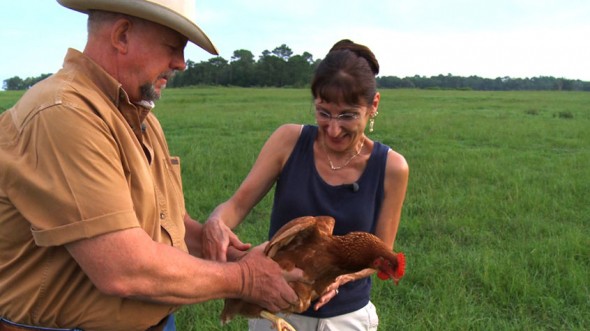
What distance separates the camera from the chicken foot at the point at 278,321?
2.50 m

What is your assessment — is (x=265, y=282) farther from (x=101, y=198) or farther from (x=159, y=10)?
(x=159, y=10)

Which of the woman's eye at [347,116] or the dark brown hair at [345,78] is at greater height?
the dark brown hair at [345,78]

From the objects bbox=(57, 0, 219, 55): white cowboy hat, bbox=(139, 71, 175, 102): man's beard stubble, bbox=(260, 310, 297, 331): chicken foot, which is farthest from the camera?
bbox=(260, 310, 297, 331): chicken foot

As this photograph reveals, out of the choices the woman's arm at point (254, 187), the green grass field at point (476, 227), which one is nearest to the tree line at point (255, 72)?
the green grass field at point (476, 227)

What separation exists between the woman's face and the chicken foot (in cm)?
91

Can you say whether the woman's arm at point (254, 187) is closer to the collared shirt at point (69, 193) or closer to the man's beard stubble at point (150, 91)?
the collared shirt at point (69, 193)

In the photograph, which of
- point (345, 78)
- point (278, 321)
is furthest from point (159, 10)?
point (278, 321)

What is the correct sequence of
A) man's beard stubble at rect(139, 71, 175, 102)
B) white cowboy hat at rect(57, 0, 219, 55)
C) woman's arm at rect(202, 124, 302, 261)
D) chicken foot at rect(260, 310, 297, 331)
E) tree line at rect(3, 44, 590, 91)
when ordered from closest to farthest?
white cowboy hat at rect(57, 0, 219, 55) < man's beard stubble at rect(139, 71, 175, 102) < chicken foot at rect(260, 310, 297, 331) < woman's arm at rect(202, 124, 302, 261) < tree line at rect(3, 44, 590, 91)

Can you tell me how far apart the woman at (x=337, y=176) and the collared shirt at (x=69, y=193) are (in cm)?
81

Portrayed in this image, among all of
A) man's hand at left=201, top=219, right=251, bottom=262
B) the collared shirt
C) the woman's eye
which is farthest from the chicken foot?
the woman's eye

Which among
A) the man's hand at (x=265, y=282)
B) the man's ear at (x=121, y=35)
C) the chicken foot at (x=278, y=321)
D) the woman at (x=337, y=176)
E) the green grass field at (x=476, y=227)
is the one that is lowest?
the green grass field at (x=476, y=227)

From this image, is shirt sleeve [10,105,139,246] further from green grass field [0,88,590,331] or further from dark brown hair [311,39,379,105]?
green grass field [0,88,590,331]

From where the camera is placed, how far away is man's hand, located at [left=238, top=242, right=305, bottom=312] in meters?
2.18

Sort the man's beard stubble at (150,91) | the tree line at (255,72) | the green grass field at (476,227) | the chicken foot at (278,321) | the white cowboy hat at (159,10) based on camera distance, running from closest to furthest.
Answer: the white cowboy hat at (159,10)
the man's beard stubble at (150,91)
the chicken foot at (278,321)
the green grass field at (476,227)
the tree line at (255,72)
